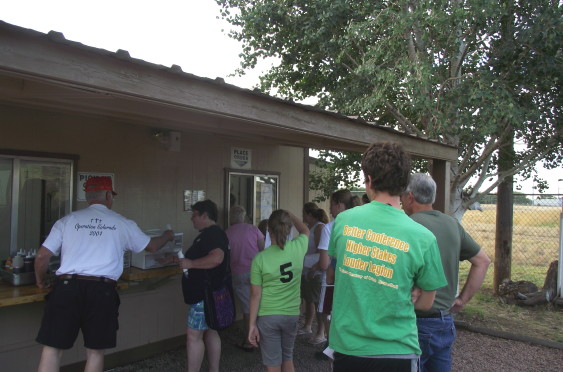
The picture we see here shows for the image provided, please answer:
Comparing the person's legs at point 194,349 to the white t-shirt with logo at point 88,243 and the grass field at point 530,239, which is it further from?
the grass field at point 530,239

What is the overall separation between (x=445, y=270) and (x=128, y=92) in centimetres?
211

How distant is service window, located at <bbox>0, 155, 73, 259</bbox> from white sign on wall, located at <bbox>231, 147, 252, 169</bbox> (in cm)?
209

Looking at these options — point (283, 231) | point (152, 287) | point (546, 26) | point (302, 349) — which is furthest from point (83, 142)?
point (546, 26)

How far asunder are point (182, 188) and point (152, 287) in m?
1.15

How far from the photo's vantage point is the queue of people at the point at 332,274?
1804 mm

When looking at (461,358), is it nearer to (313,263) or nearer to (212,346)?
(313,263)

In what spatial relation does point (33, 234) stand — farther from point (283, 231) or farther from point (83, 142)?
point (283, 231)

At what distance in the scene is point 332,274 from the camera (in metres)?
2.49

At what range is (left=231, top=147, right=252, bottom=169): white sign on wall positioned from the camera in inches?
220

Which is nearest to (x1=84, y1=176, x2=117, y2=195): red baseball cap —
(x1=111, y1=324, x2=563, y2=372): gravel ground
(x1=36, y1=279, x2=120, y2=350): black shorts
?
(x1=36, y1=279, x2=120, y2=350): black shorts

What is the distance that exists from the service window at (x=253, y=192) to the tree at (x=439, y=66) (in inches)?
92.5

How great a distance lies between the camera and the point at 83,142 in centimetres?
411

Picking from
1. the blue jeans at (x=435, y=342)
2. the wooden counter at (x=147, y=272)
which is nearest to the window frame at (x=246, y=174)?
the wooden counter at (x=147, y=272)

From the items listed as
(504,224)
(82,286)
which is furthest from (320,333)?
(504,224)
